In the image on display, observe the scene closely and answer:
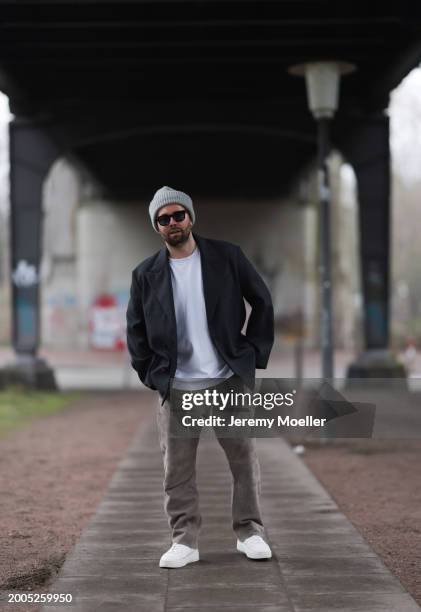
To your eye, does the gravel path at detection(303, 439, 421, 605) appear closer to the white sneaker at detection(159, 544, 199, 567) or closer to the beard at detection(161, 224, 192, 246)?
the white sneaker at detection(159, 544, 199, 567)

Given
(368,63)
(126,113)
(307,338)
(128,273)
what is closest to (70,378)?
(126,113)

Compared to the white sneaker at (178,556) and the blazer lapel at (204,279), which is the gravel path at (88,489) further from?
the blazer lapel at (204,279)

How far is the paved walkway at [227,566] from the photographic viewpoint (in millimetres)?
4375

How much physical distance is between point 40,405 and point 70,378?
8.14m

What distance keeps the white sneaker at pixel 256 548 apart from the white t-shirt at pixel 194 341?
0.80 metres

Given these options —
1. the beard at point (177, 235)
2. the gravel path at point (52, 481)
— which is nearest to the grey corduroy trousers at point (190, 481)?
the gravel path at point (52, 481)

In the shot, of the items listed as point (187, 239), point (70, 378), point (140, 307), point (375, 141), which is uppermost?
point (375, 141)

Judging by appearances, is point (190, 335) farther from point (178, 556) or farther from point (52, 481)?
point (52, 481)

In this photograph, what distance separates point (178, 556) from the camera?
4992 mm

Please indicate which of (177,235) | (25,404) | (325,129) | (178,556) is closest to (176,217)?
(177,235)

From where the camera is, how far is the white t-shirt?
4945 millimetres

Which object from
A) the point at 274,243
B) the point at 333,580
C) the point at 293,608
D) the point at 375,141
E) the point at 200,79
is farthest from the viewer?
the point at 274,243

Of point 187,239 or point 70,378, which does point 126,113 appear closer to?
point 70,378

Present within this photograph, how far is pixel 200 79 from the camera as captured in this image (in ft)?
55.6
